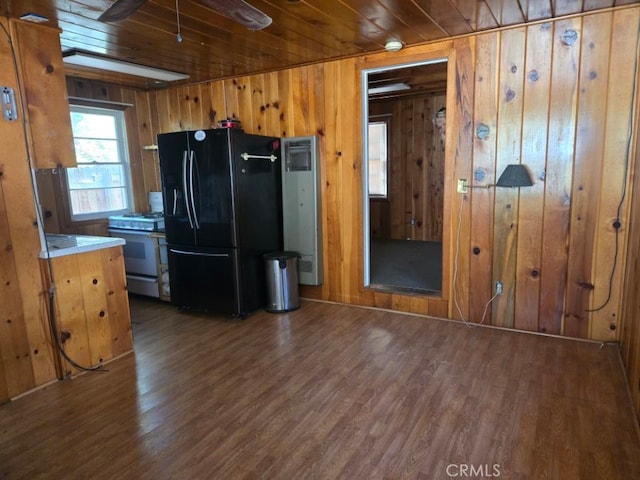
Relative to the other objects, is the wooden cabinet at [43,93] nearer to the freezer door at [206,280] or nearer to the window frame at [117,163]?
the freezer door at [206,280]

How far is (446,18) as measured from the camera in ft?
9.29

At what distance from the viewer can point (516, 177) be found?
3.06 metres

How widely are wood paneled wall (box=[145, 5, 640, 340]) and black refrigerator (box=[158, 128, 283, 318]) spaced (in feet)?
2.72

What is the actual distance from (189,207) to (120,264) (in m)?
0.87

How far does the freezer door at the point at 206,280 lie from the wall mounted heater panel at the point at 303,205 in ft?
2.32

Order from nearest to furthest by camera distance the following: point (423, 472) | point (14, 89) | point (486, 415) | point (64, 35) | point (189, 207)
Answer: point (423, 472)
point (486, 415)
point (14, 89)
point (64, 35)
point (189, 207)

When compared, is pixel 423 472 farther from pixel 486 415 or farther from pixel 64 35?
pixel 64 35

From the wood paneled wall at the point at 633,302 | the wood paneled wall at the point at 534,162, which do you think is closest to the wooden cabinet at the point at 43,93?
the wood paneled wall at the point at 534,162

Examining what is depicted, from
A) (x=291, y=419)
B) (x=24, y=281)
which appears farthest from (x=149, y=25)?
(x=291, y=419)

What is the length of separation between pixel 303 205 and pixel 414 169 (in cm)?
317

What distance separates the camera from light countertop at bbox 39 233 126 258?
2.63 meters

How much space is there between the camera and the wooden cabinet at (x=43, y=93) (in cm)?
256

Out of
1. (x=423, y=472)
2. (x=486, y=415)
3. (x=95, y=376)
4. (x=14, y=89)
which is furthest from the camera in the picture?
(x=95, y=376)

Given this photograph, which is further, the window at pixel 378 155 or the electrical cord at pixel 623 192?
the window at pixel 378 155
